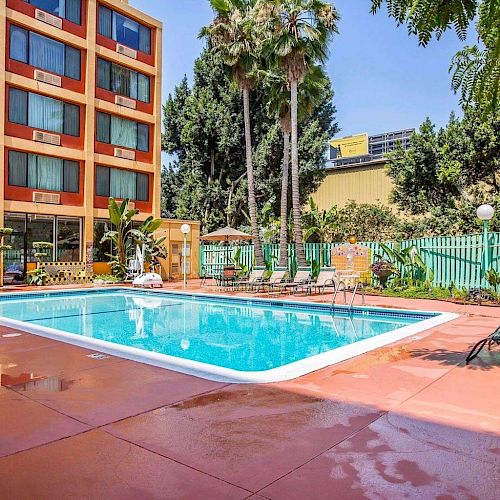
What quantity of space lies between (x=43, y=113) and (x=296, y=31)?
1210 centimetres

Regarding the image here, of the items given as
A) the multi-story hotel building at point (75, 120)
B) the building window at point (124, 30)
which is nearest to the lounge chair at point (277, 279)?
the multi-story hotel building at point (75, 120)

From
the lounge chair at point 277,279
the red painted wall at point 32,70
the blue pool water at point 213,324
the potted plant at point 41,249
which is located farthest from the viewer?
the red painted wall at point 32,70

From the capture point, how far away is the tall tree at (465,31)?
3627 millimetres

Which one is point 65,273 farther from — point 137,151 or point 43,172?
point 137,151

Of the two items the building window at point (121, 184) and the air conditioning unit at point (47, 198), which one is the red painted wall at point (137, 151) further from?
Answer: the air conditioning unit at point (47, 198)

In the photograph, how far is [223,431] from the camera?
401 cm

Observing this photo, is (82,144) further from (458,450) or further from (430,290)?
(458,450)

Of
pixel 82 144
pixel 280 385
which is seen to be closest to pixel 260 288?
pixel 82 144

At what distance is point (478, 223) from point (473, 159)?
2.89m

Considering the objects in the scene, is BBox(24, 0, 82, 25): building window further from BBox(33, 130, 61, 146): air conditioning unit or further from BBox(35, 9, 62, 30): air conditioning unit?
BBox(33, 130, 61, 146): air conditioning unit

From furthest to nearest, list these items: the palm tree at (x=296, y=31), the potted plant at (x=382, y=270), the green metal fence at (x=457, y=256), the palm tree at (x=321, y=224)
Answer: the palm tree at (x=321, y=224), the palm tree at (x=296, y=31), the potted plant at (x=382, y=270), the green metal fence at (x=457, y=256)

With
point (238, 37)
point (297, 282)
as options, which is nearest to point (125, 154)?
point (238, 37)

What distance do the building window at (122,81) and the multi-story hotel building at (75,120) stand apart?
5cm

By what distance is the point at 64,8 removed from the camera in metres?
23.5
